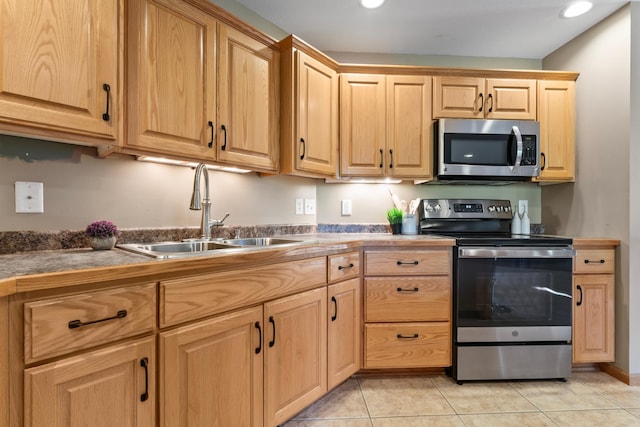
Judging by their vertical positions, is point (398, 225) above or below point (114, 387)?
above

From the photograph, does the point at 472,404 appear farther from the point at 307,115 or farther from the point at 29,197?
the point at 29,197

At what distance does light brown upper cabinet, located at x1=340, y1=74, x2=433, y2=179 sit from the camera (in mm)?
2383

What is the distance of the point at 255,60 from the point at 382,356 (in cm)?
194

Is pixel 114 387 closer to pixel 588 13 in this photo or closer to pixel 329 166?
pixel 329 166

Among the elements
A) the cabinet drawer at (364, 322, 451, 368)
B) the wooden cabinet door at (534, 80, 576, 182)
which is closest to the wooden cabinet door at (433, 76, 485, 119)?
the wooden cabinet door at (534, 80, 576, 182)

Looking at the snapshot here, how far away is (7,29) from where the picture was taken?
3.33 feet

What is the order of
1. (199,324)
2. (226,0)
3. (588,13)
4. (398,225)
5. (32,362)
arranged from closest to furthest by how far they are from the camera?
(32,362), (199,324), (226,0), (588,13), (398,225)

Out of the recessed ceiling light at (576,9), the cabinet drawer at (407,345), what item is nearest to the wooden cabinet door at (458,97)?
the recessed ceiling light at (576,9)

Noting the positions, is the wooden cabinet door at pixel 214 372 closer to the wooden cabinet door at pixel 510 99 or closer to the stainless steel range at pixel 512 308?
the stainless steel range at pixel 512 308

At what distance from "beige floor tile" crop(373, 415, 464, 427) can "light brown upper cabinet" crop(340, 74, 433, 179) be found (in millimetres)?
1521

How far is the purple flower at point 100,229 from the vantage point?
138cm

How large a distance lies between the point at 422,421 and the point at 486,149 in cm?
184

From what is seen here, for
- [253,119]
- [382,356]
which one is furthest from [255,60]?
[382,356]

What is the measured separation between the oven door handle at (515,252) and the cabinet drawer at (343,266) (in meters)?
0.68
